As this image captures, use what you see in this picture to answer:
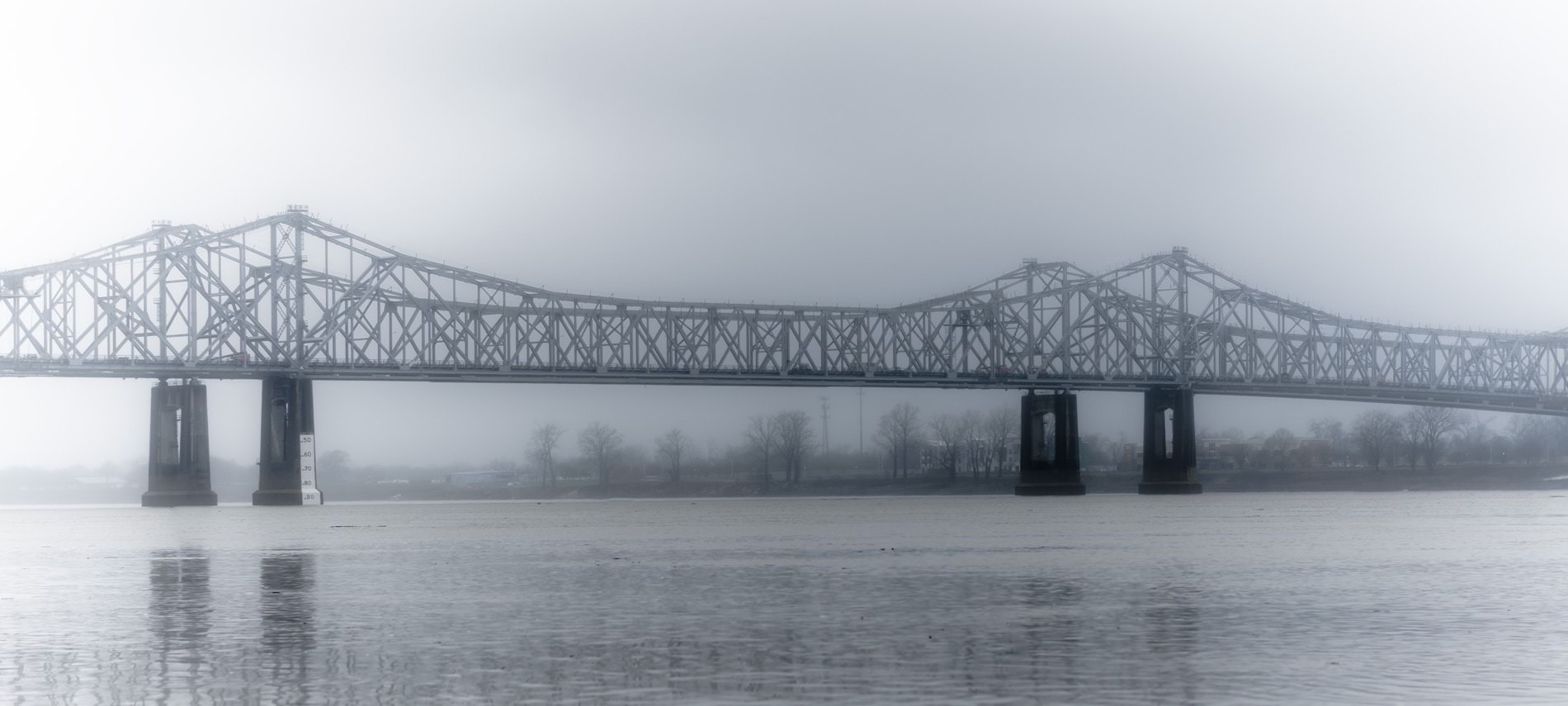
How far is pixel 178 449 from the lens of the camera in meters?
133

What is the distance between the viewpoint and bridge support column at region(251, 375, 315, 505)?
432 ft

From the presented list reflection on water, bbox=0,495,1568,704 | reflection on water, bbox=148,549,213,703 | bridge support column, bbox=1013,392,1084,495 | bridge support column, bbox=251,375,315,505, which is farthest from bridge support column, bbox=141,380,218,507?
reflection on water, bbox=148,549,213,703

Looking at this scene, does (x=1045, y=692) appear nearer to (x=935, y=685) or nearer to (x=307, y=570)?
(x=935, y=685)

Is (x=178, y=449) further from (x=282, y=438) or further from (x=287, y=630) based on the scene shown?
(x=287, y=630)

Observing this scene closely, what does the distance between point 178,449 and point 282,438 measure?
767cm

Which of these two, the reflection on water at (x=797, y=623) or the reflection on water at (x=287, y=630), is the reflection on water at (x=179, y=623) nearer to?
the reflection on water at (x=797, y=623)

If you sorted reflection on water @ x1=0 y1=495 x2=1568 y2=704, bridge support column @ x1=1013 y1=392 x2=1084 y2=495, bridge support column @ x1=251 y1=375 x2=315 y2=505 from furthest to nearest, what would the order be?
bridge support column @ x1=1013 y1=392 x2=1084 y2=495 < bridge support column @ x1=251 y1=375 x2=315 y2=505 < reflection on water @ x1=0 y1=495 x2=1568 y2=704

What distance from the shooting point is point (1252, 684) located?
638 inches

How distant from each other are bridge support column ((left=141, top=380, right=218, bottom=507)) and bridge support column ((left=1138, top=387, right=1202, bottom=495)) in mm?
77804

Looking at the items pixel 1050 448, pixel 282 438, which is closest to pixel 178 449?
pixel 282 438

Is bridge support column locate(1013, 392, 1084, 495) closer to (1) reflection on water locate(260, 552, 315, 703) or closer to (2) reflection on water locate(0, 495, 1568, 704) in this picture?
(2) reflection on water locate(0, 495, 1568, 704)

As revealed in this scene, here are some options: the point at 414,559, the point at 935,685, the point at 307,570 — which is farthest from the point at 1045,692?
the point at 414,559

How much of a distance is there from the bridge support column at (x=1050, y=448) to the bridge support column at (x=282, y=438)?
60481 mm

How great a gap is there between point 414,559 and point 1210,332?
142 metres
